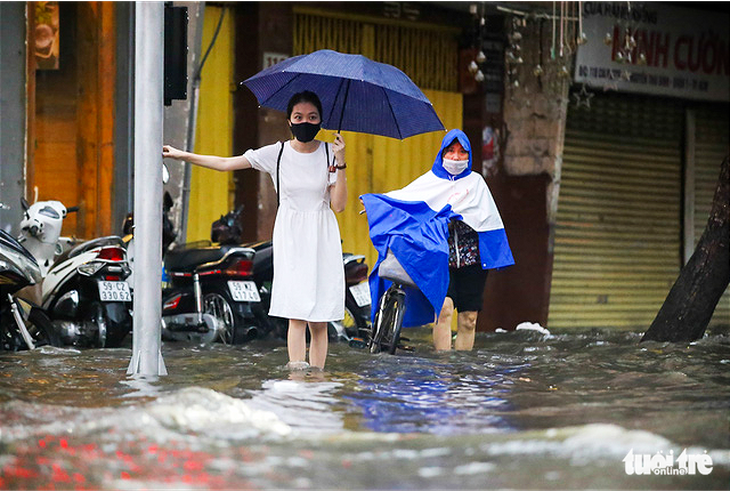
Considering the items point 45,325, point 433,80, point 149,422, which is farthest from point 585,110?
point 149,422

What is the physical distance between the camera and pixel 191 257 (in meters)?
10.1

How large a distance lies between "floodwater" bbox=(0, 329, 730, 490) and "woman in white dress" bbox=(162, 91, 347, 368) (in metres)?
0.45

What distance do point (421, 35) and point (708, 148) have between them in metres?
4.98

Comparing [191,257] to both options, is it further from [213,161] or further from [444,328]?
[213,161]

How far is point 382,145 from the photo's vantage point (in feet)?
45.0

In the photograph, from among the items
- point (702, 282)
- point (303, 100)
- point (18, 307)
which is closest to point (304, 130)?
point (303, 100)

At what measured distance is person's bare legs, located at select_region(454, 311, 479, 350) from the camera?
30.2 feet

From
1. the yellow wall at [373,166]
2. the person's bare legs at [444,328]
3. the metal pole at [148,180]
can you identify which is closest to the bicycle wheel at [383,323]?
the person's bare legs at [444,328]

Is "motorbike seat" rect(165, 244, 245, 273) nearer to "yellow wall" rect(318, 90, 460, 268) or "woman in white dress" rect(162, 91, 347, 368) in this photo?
"woman in white dress" rect(162, 91, 347, 368)

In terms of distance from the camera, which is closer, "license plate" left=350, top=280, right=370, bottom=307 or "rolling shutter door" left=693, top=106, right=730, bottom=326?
"license plate" left=350, top=280, right=370, bottom=307

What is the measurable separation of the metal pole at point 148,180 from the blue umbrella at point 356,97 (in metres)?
1.15

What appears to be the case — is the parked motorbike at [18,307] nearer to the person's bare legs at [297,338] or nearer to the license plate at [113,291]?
the license plate at [113,291]

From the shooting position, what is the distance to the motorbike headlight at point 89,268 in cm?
905

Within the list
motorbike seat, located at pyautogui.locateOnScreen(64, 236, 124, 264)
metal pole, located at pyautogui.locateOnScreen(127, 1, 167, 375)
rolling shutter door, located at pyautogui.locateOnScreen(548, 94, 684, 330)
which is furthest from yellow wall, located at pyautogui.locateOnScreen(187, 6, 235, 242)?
metal pole, located at pyautogui.locateOnScreen(127, 1, 167, 375)
